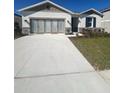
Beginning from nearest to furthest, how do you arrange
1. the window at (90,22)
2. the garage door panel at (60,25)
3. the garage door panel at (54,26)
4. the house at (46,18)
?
the house at (46,18), the garage door panel at (54,26), the garage door panel at (60,25), the window at (90,22)

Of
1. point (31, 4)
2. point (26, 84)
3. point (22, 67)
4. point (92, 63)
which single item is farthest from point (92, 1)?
point (26, 84)

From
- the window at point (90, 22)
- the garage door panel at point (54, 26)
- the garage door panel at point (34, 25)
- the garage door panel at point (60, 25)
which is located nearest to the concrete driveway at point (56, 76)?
the garage door panel at point (34, 25)

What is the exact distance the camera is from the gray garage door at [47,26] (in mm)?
16781

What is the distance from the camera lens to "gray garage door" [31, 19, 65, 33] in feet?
55.1

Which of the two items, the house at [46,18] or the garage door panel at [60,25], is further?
the garage door panel at [60,25]

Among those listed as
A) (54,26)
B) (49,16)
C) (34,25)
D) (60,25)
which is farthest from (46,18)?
(60,25)

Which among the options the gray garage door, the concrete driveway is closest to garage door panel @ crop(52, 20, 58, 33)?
the gray garage door

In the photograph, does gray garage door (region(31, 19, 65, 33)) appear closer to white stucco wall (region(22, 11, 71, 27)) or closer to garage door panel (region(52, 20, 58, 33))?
garage door panel (region(52, 20, 58, 33))

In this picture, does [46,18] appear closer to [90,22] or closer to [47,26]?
[47,26]

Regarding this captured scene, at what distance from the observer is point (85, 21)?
1867 centimetres

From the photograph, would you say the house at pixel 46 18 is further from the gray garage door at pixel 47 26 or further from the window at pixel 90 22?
the window at pixel 90 22

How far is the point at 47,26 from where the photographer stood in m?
17.0
